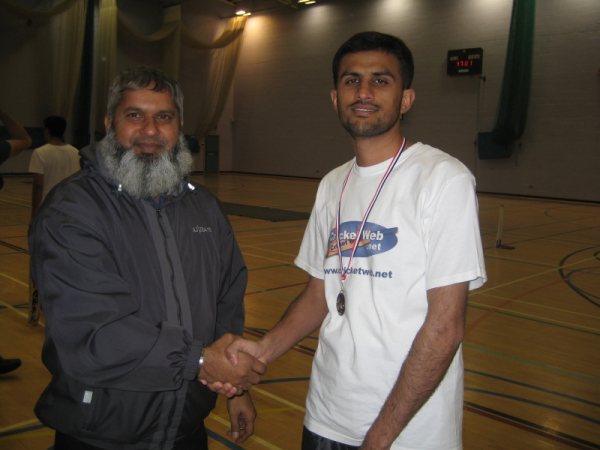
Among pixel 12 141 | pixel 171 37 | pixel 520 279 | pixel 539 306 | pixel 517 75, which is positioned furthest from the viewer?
pixel 171 37

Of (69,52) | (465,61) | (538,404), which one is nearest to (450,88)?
(465,61)

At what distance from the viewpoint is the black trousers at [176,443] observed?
1.72 m

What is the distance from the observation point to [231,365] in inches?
71.7

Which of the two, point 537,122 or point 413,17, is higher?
point 413,17

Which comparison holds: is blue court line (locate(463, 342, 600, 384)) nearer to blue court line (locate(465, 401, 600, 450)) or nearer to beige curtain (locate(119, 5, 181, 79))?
blue court line (locate(465, 401, 600, 450))

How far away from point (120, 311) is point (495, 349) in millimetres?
3586

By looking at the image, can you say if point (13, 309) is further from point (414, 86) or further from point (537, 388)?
point (414, 86)

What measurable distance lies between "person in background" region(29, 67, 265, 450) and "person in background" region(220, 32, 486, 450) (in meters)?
0.19

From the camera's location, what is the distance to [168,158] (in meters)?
2.00

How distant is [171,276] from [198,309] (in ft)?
0.51

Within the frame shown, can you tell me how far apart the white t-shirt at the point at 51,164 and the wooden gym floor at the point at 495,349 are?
4.03ft

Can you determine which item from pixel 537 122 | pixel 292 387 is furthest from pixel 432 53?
pixel 292 387

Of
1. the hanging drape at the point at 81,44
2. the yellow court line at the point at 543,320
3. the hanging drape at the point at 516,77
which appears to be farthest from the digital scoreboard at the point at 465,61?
the yellow court line at the point at 543,320

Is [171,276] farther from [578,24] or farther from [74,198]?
[578,24]
